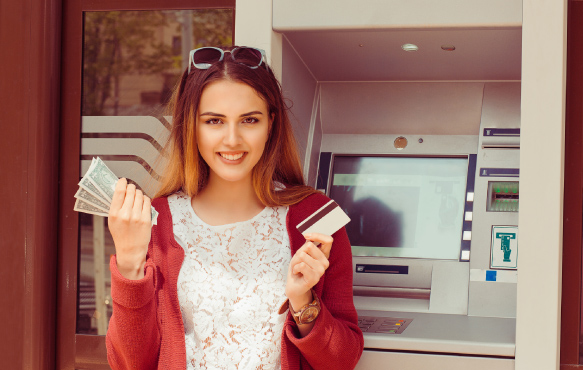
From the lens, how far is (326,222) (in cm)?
167

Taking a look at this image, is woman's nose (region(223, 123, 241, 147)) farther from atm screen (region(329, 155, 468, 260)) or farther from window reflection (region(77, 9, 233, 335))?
window reflection (region(77, 9, 233, 335))

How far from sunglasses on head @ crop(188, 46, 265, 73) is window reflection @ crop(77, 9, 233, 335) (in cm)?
113

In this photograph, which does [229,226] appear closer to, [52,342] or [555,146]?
[555,146]

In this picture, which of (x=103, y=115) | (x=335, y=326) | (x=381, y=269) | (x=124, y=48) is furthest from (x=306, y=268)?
(x=124, y=48)

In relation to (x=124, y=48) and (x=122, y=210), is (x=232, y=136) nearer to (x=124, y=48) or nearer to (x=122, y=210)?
(x=122, y=210)

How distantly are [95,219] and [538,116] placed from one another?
7.27 feet

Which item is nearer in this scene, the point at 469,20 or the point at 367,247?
the point at 469,20

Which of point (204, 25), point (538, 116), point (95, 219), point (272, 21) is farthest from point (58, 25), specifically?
point (538, 116)

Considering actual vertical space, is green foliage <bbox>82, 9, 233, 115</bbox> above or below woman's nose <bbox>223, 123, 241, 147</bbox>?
above

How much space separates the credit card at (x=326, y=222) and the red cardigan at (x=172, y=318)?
0.17 meters

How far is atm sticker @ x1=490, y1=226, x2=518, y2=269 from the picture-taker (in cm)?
235

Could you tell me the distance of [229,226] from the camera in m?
1.85

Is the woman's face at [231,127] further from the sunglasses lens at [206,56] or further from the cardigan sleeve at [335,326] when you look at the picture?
the cardigan sleeve at [335,326]

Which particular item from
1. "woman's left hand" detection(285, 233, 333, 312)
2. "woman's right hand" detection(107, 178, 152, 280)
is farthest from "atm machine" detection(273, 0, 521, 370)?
"woman's right hand" detection(107, 178, 152, 280)
